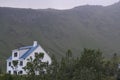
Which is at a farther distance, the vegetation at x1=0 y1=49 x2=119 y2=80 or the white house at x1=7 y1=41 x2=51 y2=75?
the white house at x1=7 y1=41 x2=51 y2=75

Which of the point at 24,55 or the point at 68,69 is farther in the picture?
the point at 24,55

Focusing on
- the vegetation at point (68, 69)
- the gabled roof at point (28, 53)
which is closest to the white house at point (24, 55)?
the gabled roof at point (28, 53)

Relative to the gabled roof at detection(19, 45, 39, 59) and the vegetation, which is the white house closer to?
the gabled roof at detection(19, 45, 39, 59)

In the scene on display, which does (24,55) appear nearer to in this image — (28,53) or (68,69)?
(28,53)

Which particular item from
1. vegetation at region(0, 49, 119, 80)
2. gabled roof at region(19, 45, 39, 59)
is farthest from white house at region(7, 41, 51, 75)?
vegetation at region(0, 49, 119, 80)

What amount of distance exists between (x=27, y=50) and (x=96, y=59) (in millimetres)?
29160

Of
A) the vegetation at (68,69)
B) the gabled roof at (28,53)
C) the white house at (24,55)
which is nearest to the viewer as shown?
the vegetation at (68,69)

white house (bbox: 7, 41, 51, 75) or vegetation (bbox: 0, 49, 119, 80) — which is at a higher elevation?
white house (bbox: 7, 41, 51, 75)

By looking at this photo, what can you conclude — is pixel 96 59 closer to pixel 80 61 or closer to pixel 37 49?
pixel 80 61

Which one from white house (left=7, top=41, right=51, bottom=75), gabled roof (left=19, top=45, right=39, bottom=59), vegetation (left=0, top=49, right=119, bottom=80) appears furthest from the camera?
gabled roof (left=19, top=45, right=39, bottom=59)

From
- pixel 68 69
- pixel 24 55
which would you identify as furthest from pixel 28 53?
pixel 68 69

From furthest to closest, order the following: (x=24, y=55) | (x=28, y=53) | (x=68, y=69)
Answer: (x=24, y=55)
(x=28, y=53)
(x=68, y=69)

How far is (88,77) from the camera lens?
44.8 meters

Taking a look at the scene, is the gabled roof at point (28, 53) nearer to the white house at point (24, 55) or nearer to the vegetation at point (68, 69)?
the white house at point (24, 55)
